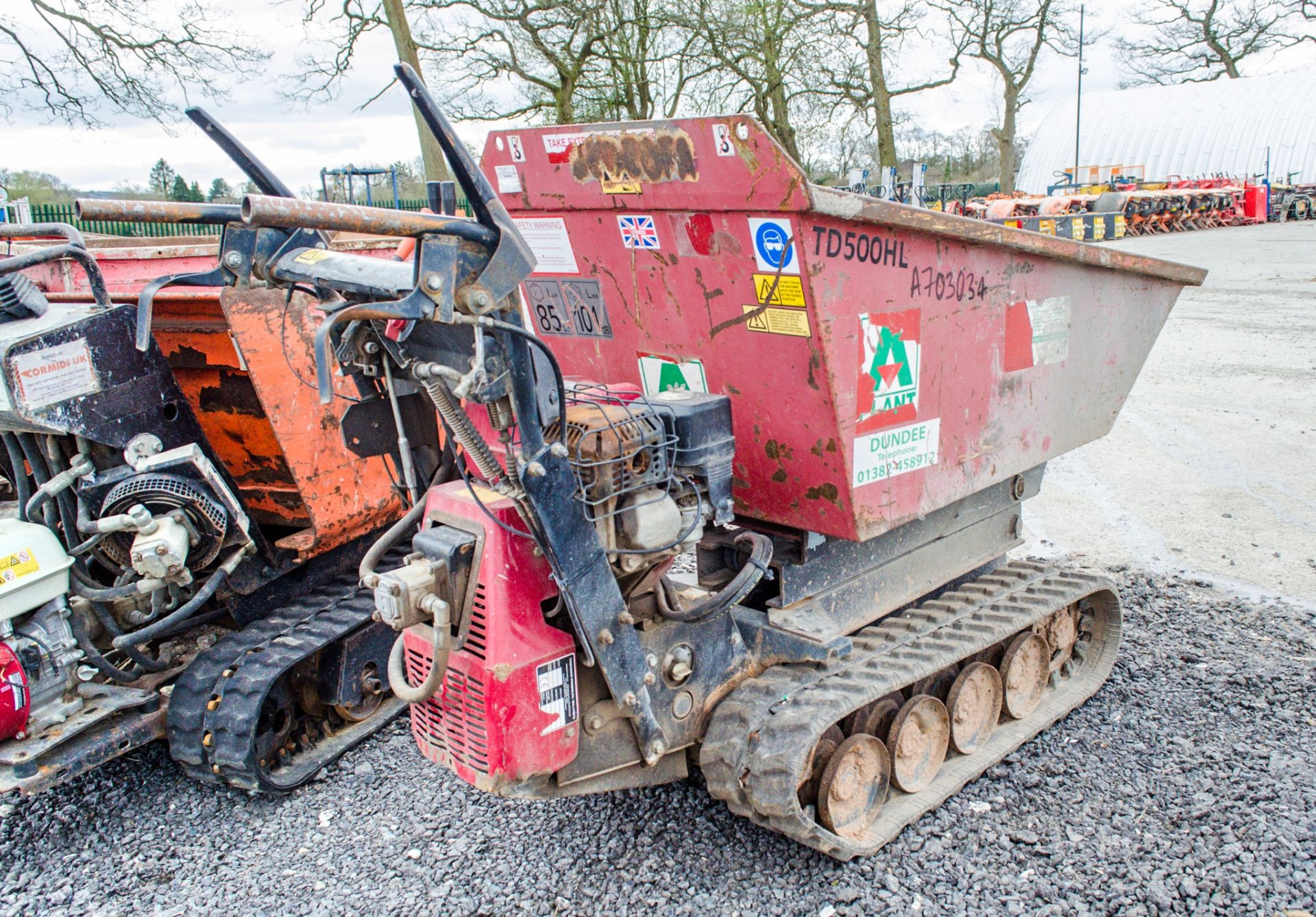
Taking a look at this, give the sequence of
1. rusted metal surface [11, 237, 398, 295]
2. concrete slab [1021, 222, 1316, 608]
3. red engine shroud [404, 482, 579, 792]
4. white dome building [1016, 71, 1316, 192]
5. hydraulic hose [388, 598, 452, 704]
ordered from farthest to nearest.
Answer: white dome building [1016, 71, 1316, 192] → concrete slab [1021, 222, 1316, 608] → rusted metal surface [11, 237, 398, 295] → red engine shroud [404, 482, 579, 792] → hydraulic hose [388, 598, 452, 704]

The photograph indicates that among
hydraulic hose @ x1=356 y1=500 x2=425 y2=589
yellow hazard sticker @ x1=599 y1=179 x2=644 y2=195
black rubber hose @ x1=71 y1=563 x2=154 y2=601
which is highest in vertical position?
yellow hazard sticker @ x1=599 y1=179 x2=644 y2=195

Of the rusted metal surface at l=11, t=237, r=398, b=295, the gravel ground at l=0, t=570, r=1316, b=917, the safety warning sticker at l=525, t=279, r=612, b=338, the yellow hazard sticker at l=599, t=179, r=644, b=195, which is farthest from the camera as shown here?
the rusted metal surface at l=11, t=237, r=398, b=295

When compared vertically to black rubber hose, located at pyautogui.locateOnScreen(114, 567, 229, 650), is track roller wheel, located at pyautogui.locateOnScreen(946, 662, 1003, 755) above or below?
below

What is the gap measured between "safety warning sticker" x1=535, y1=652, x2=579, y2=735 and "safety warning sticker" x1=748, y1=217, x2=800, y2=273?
4.01 feet

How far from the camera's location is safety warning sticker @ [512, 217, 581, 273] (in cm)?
351

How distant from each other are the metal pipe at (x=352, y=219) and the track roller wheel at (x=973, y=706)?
2.33m

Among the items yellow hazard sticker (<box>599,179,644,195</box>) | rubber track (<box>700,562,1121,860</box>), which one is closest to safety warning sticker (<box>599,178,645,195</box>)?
yellow hazard sticker (<box>599,179,644,195</box>)

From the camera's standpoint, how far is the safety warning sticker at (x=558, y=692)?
2.77 metres

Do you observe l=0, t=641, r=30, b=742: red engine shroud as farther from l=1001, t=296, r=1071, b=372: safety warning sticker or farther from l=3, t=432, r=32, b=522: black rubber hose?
l=1001, t=296, r=1071, b=372: safety warning sticker

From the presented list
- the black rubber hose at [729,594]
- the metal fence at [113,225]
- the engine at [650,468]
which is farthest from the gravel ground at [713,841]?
the metal fence at [113,225]

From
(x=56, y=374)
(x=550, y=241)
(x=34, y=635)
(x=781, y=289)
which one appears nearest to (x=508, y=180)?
(x=550, y=241)

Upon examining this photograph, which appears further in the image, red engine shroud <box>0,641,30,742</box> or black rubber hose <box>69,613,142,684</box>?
black rubber hose <box>69,613,142,684</box>

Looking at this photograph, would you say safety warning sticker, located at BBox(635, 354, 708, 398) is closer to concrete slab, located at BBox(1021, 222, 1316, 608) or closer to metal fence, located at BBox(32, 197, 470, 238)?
concrete slab, located at BBox(1021, 222, 1316, 608)

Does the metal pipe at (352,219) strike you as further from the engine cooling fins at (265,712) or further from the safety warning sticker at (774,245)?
the engine cooling fins at (265,712)
